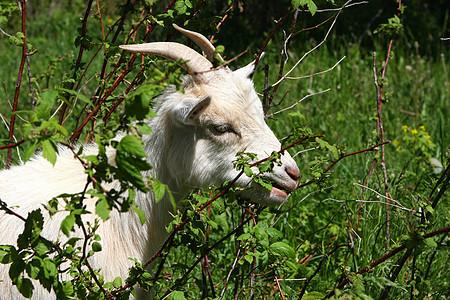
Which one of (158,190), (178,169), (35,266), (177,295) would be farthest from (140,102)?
(178,169)

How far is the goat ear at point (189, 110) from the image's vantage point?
2625 millimetres

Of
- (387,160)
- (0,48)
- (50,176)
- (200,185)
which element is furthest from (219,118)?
(0,48)

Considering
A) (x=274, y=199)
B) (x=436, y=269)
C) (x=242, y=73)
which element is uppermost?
(x=242, y=73)

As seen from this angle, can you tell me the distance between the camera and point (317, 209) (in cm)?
409

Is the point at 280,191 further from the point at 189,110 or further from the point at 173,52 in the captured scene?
the point at 173,52

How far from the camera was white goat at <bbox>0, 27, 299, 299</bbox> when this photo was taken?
2725 mm

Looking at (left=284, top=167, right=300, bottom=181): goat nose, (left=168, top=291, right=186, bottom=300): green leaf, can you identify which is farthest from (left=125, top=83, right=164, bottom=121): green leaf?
(left=284, top=167, right=300, bottom=181): goat nose

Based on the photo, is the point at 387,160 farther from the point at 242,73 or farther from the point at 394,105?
the point at 242,73

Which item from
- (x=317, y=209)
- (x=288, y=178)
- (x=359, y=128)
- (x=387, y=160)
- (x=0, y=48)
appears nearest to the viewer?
(x=288, y=178)

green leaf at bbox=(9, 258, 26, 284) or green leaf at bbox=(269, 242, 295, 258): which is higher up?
green leaf at bbox=(9, 258, 26, 284)

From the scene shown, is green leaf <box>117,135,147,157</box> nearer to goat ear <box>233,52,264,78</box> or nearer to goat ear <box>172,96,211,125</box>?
goat ear <box>172,96,211,125</box>

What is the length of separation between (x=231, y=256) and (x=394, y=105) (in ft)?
9.56

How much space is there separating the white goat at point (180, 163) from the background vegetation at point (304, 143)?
0.14 meters

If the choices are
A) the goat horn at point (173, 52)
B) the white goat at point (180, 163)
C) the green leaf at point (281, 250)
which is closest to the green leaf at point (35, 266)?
the white goat at point (180, 163)
